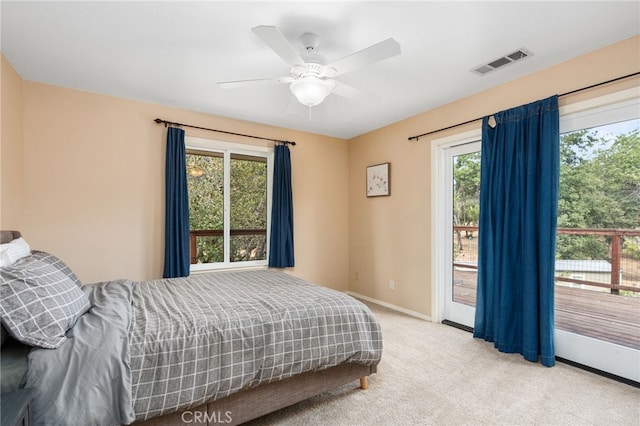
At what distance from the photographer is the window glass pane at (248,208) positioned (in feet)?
13.3

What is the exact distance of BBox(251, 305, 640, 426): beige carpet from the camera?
188 centimetres

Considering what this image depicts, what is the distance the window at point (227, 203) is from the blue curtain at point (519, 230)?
8.89 ft

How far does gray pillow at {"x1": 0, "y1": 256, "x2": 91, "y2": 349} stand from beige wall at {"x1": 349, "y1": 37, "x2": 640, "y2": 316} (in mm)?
3341

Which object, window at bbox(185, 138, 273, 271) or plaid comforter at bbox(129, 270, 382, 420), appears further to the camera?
window at bbox(185, 138, 273, 271)

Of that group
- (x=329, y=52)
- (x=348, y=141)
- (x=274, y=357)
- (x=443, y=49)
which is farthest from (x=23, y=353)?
(x=348, y=141)

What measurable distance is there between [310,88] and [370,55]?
48 centimetres

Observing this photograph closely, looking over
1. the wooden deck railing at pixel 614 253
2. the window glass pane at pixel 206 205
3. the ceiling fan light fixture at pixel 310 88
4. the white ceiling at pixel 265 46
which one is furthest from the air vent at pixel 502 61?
the window glass pane at pixel 206 205

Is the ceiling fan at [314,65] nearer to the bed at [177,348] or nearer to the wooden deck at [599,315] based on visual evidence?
the bed at [177,348]

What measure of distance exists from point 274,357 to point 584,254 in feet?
8.73

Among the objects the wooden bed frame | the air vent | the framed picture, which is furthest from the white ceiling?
the wooden bed frame

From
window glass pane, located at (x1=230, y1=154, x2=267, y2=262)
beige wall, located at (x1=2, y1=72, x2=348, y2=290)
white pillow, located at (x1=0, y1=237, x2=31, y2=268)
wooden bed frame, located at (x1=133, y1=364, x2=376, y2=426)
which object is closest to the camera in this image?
wooden bed frame, located at (x1=133, y1=364, x2=376, y2=426)

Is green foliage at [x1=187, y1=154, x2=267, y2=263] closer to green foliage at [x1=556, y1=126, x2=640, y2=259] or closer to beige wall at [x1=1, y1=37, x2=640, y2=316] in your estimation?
beige wall at [x1=1, y1=37, x2=640, y2=316]

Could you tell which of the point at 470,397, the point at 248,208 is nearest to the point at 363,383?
the point at 470,397

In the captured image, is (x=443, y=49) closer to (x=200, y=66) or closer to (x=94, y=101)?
(x=200, y=66)
